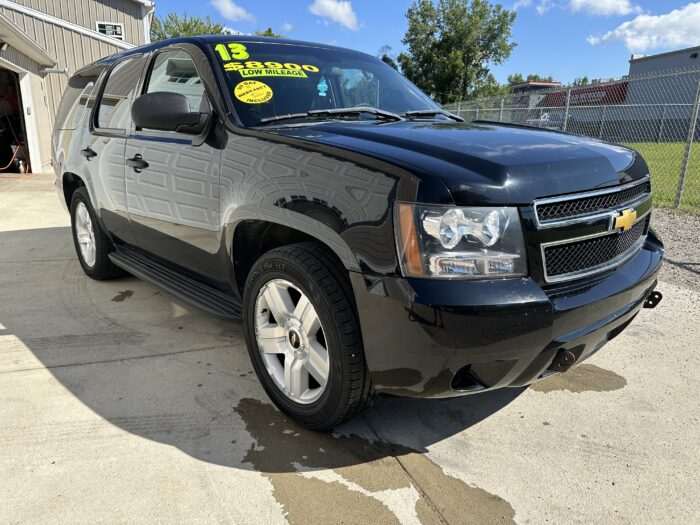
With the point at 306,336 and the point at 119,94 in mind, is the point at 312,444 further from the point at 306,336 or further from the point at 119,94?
the point at 119,94

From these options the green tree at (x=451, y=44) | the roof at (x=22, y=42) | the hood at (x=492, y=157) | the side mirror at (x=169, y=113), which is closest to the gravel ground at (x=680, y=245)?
the hood at (x=492, y=157)

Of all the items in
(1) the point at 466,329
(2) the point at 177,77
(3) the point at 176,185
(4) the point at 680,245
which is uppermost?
(2) the point at 177,77

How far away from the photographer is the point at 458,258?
1.91m

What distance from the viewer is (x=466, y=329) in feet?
6.09

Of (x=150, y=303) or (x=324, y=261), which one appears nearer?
(x=324, y=261)

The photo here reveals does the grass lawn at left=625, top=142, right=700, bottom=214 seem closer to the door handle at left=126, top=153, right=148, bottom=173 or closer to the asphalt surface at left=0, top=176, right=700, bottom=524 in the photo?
the asphalt surface at left=0, top=176, right=700, bottom=524

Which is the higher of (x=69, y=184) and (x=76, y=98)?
(x=76, y=98)

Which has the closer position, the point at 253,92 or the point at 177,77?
the point at 253,92

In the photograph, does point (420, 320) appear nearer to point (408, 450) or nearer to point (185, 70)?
point (408, 450)

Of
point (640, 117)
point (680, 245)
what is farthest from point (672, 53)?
point (680, 245)

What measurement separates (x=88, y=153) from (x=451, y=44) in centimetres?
4487

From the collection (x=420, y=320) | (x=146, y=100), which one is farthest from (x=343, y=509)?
(x=146, y=100)

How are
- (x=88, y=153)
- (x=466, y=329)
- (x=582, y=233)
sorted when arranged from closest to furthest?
(x=466, y=329), (x=582, y=233), (x=88, y=153)

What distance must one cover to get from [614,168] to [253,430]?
202 centimetres
